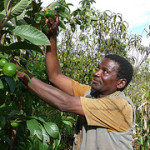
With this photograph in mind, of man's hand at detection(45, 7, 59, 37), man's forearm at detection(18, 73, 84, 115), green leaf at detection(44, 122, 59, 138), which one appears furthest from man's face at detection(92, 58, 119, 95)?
green leaf at detection(44, 122, 59, 138)

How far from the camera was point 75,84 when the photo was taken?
185 centimetres

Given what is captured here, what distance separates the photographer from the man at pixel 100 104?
1.28 m

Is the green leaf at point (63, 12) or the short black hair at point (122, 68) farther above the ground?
the green leaf at point (63, 12)

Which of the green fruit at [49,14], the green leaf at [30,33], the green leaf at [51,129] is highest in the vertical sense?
the green fruit at [49,14]

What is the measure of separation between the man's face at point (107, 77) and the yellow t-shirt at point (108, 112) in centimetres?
19

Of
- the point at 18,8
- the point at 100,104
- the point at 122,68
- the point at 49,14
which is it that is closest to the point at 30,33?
the point at 18,8

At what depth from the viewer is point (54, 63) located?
1691 mm

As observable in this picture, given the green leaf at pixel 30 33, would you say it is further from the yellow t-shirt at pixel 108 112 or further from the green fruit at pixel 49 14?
the yellow t-shirt at pixel 108 112

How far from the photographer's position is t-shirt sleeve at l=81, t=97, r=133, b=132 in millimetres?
1355

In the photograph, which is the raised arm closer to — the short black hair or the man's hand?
the man's hand

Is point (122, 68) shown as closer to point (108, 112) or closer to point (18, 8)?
point (108, 112)

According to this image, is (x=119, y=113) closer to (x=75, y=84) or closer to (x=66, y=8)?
(x=75, y=84)

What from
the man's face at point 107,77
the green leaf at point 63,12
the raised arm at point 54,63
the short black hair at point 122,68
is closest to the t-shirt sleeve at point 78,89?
the raised arm at point 54,63

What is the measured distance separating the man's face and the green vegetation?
1.41 ft
